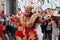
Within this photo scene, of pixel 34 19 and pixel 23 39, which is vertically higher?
pixel 34 19

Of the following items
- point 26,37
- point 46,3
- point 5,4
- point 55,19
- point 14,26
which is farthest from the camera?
point 5,4

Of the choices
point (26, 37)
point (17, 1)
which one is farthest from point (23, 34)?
point (17, 1)

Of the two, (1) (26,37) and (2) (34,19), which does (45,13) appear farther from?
(1) (26,37)

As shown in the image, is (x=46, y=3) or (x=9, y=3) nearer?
(x=46, y=3)

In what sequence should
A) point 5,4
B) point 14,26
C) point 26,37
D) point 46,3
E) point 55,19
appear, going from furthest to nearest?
point 5,4 → point 46,3 → point 14,26 → point 26,37 → point 55,19

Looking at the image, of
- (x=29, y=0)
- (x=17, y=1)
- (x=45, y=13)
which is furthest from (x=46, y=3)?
(x=45, y=13)

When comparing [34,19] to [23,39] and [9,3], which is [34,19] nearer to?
[23,39]

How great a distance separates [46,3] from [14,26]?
2.14 ft

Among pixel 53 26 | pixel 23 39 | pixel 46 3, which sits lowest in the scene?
pixel 23 39

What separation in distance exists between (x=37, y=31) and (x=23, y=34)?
0.14 m

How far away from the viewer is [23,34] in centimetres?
179

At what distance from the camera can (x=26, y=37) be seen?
1.78m

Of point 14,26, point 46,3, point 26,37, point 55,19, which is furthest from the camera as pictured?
point 46,3

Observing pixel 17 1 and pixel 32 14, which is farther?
pixel 17 1
